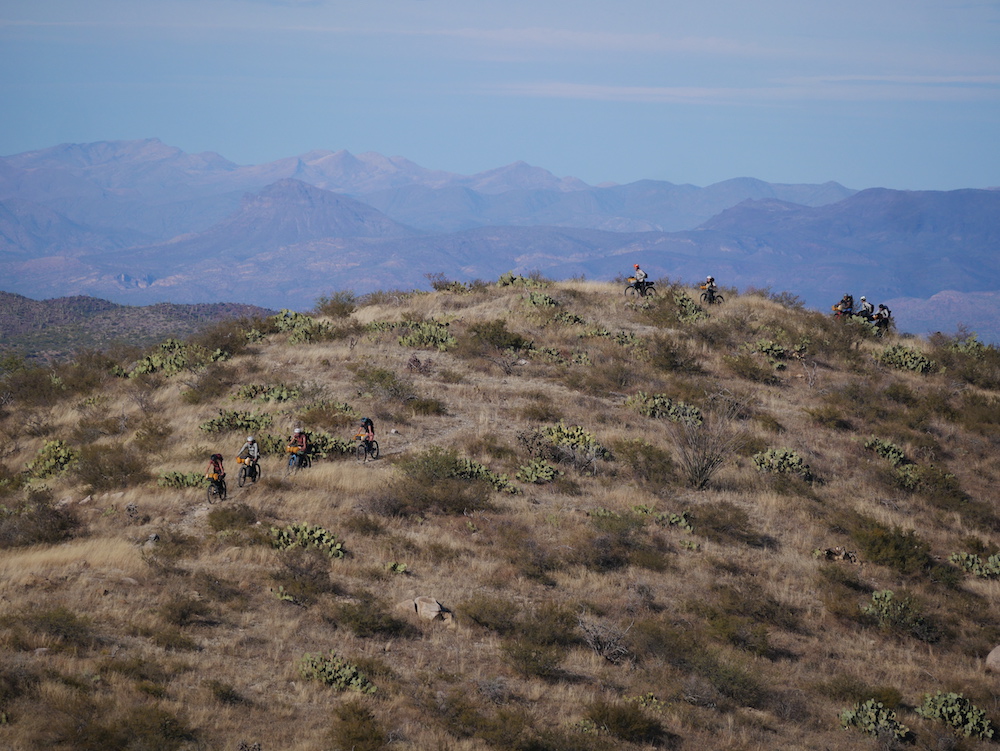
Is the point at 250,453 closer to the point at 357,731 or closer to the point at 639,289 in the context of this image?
the point at 357,731

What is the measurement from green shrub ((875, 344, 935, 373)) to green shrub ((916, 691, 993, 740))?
70.3 ft

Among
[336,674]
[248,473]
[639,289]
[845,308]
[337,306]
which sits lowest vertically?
[336,674]

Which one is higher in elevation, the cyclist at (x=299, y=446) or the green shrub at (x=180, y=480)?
the cyclist at (x=299, y=446)

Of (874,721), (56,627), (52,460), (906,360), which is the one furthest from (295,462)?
(906,360)

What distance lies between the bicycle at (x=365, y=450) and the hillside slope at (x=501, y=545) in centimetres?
36

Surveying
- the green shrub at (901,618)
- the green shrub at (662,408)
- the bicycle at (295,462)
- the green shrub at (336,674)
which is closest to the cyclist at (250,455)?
the bicycle at (295,462)

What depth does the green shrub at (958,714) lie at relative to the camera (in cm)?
1136

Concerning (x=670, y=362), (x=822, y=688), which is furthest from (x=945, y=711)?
(x=670, y=362)

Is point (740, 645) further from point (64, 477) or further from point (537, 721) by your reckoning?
point (64, 477)

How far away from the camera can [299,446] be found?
19.2m

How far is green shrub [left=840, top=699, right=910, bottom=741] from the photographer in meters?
10.9

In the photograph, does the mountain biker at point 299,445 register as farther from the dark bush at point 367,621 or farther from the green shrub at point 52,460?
the dark bush at point 367,621

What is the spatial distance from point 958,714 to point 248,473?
15067mm

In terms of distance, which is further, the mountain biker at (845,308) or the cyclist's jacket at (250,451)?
the mountain biker at (845,308)
